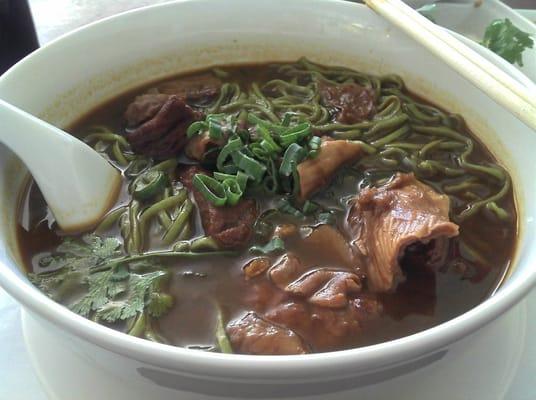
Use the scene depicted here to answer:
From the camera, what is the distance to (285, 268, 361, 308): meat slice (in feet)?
5.39

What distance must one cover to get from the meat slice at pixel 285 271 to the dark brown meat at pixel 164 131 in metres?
0.66

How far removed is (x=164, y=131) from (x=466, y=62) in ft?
3.50

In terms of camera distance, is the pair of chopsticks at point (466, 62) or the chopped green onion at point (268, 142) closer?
the pair of chopsticks at point (466, 62)

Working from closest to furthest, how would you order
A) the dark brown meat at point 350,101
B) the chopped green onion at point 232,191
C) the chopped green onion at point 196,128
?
the chopped green onion at point 232,191 → the chopped green onion at point 196,128 → the dark brown meat at point 350,101

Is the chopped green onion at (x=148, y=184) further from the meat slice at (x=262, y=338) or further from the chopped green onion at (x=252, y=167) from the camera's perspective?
the meat slice at (x=262, y=338)

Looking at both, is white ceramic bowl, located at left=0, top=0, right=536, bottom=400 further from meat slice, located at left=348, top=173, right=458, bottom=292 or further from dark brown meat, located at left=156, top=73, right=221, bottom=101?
meat slice, located at left=348, top=173, right=458, bottom=292

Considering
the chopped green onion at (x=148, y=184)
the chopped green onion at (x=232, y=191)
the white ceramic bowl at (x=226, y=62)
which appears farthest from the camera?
the chopped green onion at (x=148, y=184)

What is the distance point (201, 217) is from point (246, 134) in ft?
1.21

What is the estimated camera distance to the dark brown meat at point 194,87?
8.12ft

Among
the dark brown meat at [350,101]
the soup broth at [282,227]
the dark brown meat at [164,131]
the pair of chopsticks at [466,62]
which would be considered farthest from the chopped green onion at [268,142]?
the pair of chopsticks at [466,62]

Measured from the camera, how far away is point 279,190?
6.59 feet

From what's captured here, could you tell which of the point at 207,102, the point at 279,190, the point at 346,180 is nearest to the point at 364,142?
the point at 346,180

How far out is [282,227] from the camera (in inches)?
74.0

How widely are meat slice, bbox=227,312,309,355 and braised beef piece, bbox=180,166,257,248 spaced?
11.7 inches
